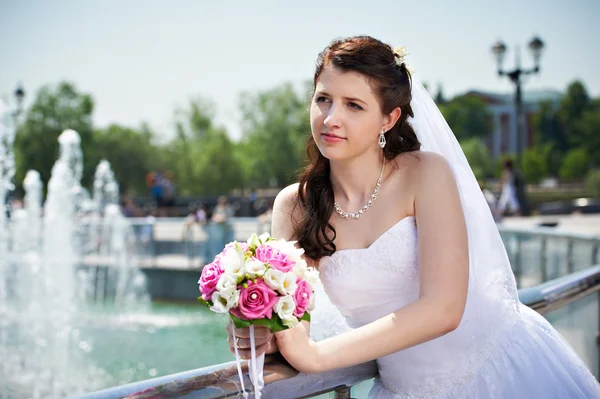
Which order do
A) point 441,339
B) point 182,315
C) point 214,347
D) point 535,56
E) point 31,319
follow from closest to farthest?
1. point 441,339
2. point 214,347
3. point 31,319
4. point 182,315
5. point 535,56

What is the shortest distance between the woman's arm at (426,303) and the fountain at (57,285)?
25.3 feet

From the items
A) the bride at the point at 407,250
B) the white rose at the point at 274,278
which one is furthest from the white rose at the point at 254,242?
the bride at the point at 407,250

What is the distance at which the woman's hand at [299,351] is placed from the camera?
202 centimetres

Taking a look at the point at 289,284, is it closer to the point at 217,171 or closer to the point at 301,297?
the point at 301,297

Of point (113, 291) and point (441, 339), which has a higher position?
point (441, 339)

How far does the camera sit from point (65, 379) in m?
9.77

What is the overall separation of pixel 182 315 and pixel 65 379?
527cm

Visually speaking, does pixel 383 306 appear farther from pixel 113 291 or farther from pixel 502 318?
pixel 113 291

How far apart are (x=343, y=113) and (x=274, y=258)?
2.58 feet

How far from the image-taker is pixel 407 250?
2500 millimetres

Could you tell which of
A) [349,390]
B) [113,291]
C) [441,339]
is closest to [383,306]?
[441,339]

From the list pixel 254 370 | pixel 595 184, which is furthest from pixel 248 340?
pixel 595 184

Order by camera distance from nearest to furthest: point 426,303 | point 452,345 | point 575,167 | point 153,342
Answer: point 426,303 < point 452,345 < point 153,342 < point 575,167

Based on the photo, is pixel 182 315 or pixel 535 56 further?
pixel 535 56
